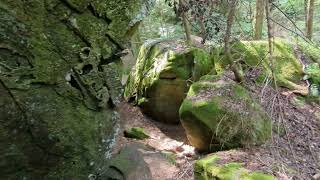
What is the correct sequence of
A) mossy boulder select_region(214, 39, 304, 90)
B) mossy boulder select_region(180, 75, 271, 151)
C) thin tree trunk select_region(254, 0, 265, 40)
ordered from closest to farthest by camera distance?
mossy boulder select_region(180, 75, 271, 151)
mossy boulder select_region(214, 39, 304, 90)
thin tree trunk select_region(254, 0, 265, 40)

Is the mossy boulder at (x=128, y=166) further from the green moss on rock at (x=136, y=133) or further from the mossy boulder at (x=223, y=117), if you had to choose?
the green moss on rock at (x=136, y=133)

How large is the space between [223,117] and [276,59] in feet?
9.21

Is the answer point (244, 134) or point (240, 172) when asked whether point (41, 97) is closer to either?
point (240, 172)

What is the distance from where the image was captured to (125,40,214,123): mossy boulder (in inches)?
294

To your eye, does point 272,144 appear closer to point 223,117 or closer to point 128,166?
point 223,117

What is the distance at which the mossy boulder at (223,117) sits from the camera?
18.3 feet

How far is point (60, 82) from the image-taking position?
3.41 meters

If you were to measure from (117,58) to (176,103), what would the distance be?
3935 millimetres

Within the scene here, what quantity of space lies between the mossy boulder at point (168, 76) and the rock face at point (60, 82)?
3687 mm

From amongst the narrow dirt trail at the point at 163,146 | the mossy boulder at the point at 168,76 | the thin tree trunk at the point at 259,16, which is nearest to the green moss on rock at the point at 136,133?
the narrow dirt trail at the point at 163,146

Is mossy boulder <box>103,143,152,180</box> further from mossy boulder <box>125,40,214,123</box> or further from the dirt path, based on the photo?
mossy boulder <box>125,40,214,123</box>

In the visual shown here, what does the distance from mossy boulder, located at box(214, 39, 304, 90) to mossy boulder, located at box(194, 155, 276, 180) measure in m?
2.85

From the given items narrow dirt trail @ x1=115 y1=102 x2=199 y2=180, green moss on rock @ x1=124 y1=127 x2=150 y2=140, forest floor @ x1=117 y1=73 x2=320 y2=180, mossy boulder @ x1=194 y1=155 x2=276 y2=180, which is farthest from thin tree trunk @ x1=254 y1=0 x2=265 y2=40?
mossy boulder @ x1=194 y1=155 x2=276 y2=180

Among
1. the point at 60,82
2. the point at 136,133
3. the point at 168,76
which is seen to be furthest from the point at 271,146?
the point at 60,82
